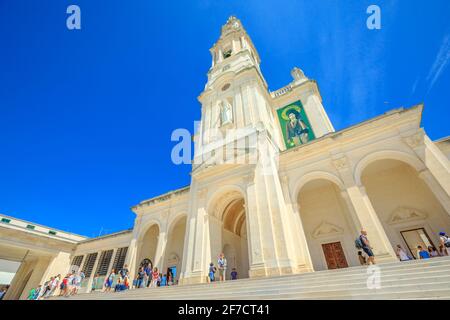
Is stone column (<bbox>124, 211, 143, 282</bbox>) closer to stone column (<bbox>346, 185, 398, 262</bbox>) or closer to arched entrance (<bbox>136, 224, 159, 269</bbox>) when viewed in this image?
arched entrance (<bbox>136, 224, 159, 269</bbox>)

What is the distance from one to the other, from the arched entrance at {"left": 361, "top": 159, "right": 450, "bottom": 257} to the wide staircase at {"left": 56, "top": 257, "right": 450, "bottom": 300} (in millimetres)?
7131

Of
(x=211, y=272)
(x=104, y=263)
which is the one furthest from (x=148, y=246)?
(x=211, y=272)

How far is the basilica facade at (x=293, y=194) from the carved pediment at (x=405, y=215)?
42mm

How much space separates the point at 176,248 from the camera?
54.6ft

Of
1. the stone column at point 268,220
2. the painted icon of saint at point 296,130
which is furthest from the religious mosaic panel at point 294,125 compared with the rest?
the stone column at point 268,220

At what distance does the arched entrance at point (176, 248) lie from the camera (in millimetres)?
15438

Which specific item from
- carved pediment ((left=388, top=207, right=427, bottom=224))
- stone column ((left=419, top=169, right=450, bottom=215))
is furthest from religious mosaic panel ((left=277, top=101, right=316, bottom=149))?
stone column ((left=419, top=169, right=450, bottom=215))

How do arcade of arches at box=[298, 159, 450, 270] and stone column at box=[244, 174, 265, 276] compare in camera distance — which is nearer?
stone column at box=[244, 174, 265, 276]

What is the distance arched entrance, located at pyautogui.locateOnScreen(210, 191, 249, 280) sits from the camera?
1249 centimetres
